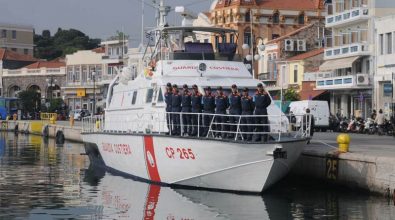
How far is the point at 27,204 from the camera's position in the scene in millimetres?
22484

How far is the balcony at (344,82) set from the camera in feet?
191

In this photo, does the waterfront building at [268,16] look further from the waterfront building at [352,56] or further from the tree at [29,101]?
the tree at [29,101]

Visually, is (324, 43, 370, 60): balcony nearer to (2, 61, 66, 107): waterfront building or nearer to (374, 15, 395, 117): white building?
(374, 15, 395, 117): white building

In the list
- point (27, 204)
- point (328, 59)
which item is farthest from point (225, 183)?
point (328, 59)

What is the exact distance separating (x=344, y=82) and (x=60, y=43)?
394ft

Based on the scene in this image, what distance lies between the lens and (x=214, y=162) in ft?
76.6

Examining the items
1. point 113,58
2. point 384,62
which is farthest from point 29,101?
point 384,62

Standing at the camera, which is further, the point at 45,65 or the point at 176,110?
the point at 45,65

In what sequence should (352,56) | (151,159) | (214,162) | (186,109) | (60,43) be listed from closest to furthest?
1. (214,162)
2. (186,109)
3. (151,159)
4. (352,56)
5. (60,43)

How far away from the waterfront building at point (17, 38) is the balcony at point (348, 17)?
7849cm

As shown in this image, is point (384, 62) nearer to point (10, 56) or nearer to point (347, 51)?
point (347, 51)

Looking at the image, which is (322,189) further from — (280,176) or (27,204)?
(27,204)

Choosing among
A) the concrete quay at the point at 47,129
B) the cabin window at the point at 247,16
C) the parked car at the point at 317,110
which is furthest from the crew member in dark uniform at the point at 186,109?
the cabin window at the point at 247,16

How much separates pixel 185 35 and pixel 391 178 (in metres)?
10.9
